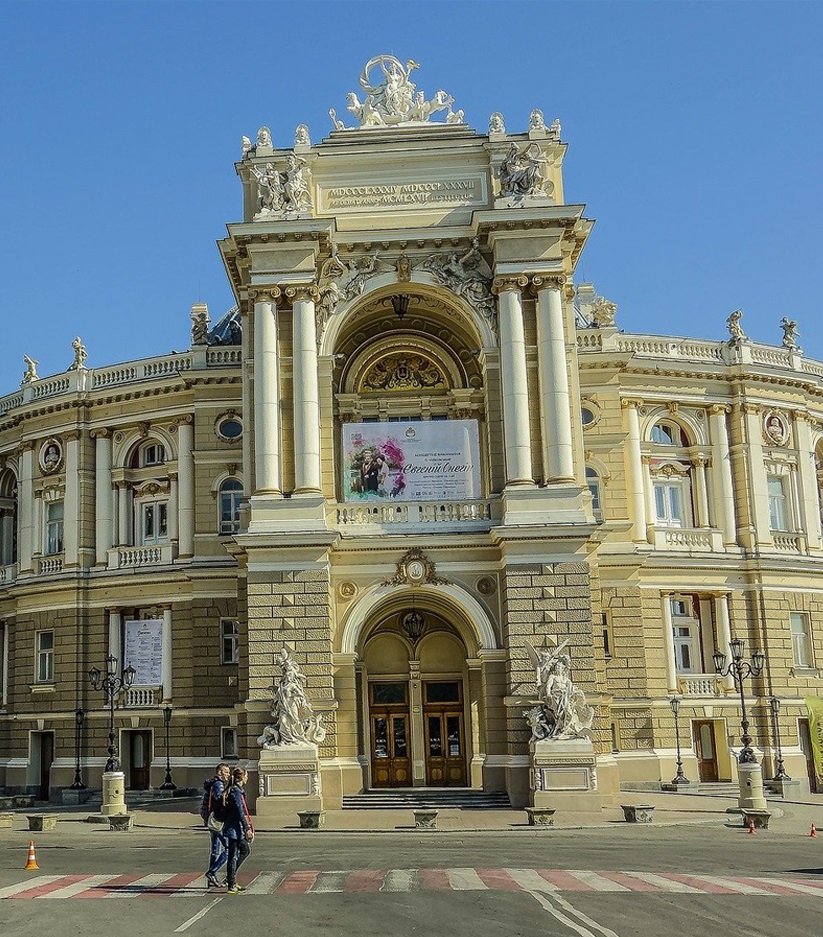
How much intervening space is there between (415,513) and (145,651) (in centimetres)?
1635

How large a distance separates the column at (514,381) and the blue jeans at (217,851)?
19156mm

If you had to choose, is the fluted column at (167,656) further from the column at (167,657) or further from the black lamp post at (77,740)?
the black lamp post at (77,740)

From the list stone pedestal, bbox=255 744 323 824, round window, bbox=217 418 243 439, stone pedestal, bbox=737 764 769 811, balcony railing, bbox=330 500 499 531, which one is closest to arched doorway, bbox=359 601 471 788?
balcony railing, bbox=330 500 499 531

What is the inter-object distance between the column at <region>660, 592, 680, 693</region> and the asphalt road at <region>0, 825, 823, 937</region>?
57.9 ft

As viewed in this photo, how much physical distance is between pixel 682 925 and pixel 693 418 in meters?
35.6

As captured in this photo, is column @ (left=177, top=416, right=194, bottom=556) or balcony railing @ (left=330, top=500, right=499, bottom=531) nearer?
balcony railing @ (left=330, top=500, right=499, bottom=531)

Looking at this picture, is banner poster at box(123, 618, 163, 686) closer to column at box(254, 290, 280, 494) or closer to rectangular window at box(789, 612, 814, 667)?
column at box(254, 290, 280, 494)

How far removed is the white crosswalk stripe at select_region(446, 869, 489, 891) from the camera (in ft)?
63.8

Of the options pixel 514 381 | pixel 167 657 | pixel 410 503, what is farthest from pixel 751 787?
pixel 167 657

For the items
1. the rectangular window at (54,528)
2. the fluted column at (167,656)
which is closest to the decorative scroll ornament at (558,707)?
the fluted column at (167,656)

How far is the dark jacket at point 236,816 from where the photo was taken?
1925cm

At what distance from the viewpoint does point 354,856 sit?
24797 mm

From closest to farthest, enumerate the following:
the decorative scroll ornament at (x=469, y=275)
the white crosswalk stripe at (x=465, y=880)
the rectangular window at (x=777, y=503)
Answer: the white crosswalk stripe at (x=465, y=880)
the decorative scroll ornament at (x=469, y=275)
the rectangular window at (x=777, y=503)

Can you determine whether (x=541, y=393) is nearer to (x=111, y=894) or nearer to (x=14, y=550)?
(x=111, y=894)
